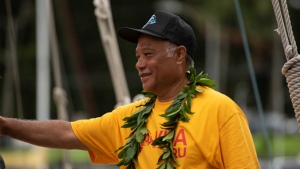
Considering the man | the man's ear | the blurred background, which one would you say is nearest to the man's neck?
the man

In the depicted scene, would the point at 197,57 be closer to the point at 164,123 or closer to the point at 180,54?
the point at 180,54

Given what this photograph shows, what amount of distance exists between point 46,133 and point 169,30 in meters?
0.83

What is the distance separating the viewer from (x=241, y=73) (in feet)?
96.5

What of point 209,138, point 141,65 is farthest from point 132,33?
point 209,138

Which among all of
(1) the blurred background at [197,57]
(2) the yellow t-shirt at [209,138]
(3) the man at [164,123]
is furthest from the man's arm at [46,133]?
(1) the blurred background at [197,57]

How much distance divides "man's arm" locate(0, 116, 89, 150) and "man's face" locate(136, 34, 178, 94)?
53 centimetres

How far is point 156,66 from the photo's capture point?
3.89m

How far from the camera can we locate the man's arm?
4.10 metres

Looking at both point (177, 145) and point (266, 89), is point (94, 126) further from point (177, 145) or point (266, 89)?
point (266, 89)

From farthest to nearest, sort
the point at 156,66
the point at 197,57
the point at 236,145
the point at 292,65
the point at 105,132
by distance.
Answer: the point at 197,57 < the point at 105,132 < the point at 156,66 < the point at 292,65 < the point at 236,145

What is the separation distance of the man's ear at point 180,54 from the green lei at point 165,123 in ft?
0.20

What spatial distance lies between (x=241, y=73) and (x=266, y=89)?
130 cm

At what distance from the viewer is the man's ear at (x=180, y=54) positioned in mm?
3922

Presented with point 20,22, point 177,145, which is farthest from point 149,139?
point 20,22
